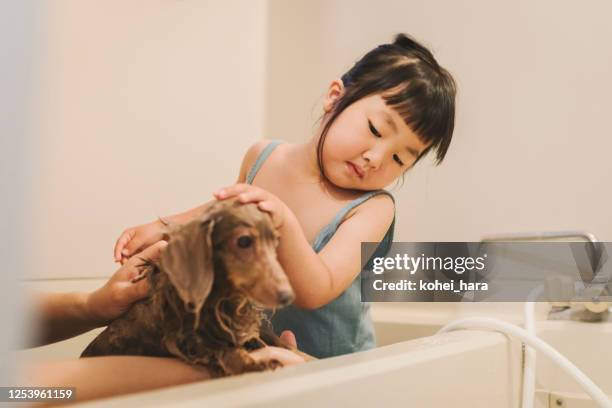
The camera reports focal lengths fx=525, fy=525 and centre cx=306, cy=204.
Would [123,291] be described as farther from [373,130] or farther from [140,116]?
[140,116]

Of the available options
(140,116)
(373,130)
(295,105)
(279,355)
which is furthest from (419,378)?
(295,105)

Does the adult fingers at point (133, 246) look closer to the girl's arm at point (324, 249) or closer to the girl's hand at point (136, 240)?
the girl's hand at point (136, 240)

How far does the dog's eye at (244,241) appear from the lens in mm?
280

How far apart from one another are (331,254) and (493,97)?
0.73 metres

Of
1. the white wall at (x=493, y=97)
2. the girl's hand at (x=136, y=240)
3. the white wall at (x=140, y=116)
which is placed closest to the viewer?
the girl's hand at (x=136, y=240)

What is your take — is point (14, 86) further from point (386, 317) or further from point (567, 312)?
point (386, 317)

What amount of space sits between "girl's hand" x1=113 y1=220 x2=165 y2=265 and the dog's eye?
15 centimetres

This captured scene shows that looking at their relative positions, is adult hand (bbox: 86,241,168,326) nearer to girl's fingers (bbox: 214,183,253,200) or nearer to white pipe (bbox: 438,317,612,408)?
girl's fingers (bbox: 214,183,253,200)

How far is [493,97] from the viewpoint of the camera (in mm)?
1034

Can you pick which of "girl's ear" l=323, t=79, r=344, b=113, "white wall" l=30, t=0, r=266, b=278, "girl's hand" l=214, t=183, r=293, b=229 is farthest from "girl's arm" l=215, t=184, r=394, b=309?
"white wall" l=30, t=0, r=266, b=278

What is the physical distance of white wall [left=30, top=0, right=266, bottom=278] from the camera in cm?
75

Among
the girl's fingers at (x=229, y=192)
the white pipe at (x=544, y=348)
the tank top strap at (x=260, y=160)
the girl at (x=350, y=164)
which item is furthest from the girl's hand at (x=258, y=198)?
the white pipe at (x=544, y=348)

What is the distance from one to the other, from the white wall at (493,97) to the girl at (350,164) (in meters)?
0.49

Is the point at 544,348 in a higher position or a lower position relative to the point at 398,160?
lower
